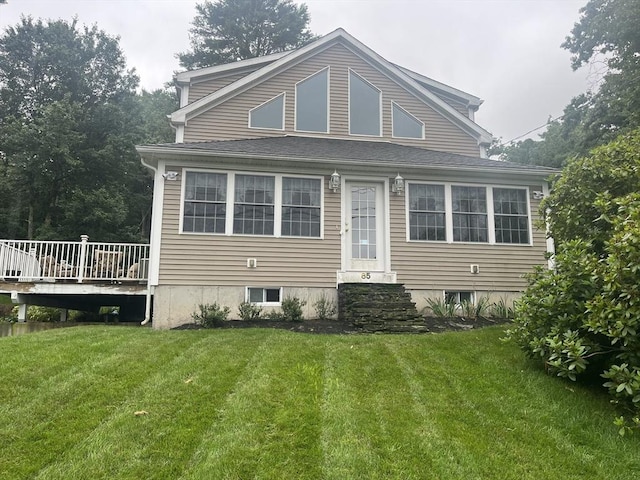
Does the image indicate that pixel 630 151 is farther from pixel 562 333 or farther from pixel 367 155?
pixel 367 155

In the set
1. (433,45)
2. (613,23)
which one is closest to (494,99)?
(433,45)

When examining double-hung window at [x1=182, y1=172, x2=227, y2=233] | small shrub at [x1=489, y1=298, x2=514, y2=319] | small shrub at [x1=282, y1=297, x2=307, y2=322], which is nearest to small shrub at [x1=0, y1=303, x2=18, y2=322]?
double-hung window at [x1=182, y1=172, x2=227, y2=233]

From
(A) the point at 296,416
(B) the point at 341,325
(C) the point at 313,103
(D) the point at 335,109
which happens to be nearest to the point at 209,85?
(C) the point at 313,103

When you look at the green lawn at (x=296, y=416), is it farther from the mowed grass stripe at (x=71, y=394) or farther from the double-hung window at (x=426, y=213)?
the double-hung window at (x=426, y=213)

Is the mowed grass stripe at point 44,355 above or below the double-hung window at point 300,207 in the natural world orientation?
below

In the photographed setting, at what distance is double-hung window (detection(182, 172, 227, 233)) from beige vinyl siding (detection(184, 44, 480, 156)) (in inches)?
108

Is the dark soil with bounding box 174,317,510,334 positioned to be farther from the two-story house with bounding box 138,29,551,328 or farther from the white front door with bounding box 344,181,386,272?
the white front door with bounding box 344,181,386,272

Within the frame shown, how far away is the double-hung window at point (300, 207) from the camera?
378 inches

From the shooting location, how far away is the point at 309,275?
31.0 feet

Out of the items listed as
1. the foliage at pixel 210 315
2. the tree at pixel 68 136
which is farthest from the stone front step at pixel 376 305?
the tree at pixel 68 136

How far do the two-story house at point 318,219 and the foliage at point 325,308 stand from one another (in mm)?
154

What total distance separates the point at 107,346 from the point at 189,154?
4.43m

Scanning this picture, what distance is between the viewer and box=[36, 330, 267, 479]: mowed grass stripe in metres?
3.05

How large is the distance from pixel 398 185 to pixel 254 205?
3246 mm
